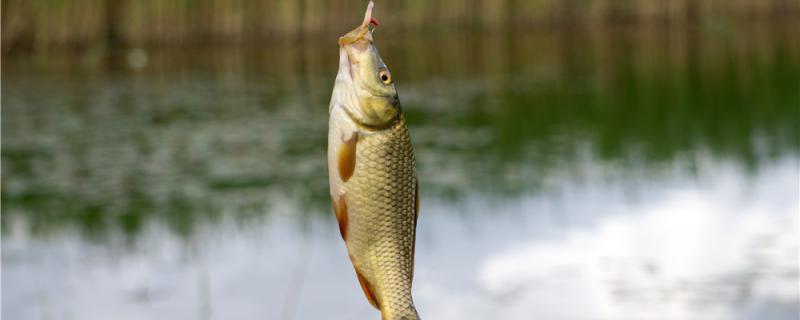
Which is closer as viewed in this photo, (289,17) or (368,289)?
(368,289)

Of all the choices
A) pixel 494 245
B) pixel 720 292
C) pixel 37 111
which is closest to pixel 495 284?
pixel 494 245

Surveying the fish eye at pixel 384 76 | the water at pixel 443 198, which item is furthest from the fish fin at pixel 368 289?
the water at pixel 443 198

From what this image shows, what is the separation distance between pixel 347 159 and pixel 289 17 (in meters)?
18.3

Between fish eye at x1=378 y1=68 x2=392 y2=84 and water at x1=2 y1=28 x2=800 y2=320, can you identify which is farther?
water at x1=2 y1=28 x2=800 y2=320

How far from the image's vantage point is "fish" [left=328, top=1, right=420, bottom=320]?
5.86ft

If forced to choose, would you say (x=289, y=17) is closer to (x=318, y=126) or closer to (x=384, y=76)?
(x=318, y=126)

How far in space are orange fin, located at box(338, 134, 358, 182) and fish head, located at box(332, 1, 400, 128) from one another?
0.14 ft

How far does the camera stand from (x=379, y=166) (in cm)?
179

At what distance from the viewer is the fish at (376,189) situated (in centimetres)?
179

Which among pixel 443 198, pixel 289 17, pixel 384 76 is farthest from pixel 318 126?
pixel 384 76

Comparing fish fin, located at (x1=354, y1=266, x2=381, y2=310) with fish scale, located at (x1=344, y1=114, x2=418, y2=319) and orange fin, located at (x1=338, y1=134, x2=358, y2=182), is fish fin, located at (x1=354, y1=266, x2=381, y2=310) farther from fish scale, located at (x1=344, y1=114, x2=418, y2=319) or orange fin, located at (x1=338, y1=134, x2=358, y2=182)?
orange fin, located at (x1=338, y1=134, x2=358, y2=182)

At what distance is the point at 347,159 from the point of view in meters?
1.77

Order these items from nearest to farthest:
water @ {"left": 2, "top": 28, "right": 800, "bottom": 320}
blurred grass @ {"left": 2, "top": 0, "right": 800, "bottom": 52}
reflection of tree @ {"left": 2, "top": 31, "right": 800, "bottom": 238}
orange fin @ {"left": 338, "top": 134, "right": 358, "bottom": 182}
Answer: orange fin @ {"left": 338, "top": 134, "right": 358, "bottom": 182} < water @ {"left": 2, "top": 28, "right": 800, "bottom": 320} < reflection of tree @ {"left": 2, "top": 31, "right": 800, "bottom": 238} < blurred grass @ {"left": 2, "top": 0, "right": 800, "bottom": 52}

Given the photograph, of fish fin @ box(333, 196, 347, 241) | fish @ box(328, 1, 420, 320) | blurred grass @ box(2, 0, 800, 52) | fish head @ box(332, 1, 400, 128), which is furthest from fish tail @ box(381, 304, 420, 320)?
blurred grass @ box(2, 0, 800, 52)
